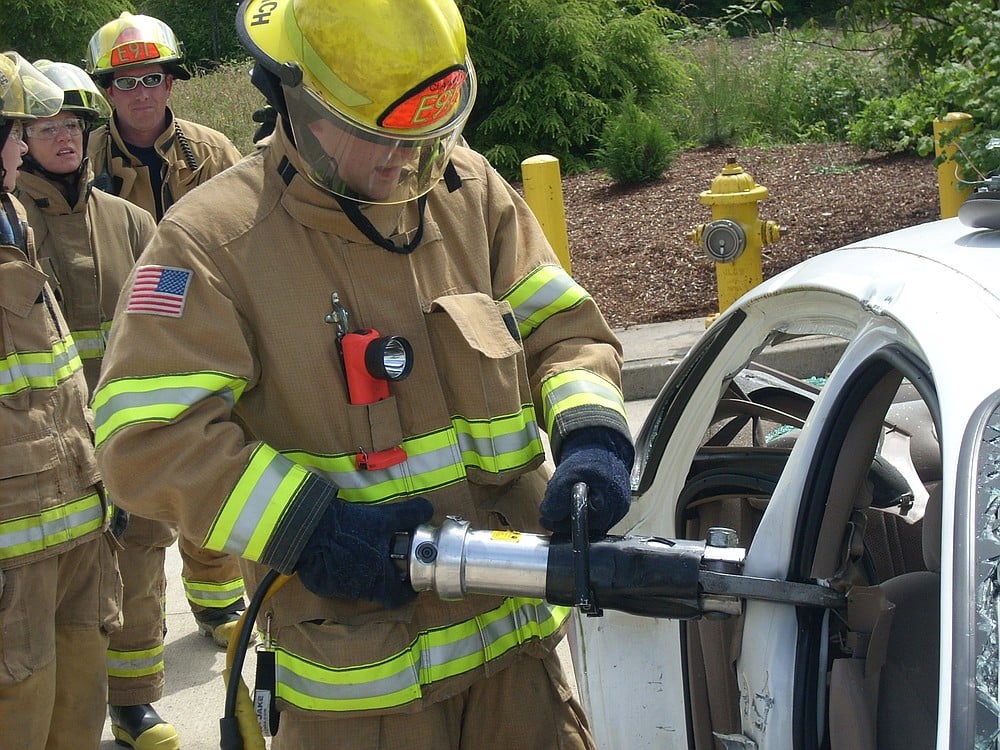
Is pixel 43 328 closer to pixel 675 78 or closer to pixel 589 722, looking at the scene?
pixel 589 722

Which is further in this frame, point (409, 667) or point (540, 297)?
point (540, 297)

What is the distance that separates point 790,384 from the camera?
294 cm

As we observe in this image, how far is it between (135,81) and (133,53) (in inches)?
3.9

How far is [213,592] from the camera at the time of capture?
4395 millimetres

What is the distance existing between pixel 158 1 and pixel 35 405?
2084 centimetres

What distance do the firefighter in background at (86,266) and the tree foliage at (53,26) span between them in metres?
15.7

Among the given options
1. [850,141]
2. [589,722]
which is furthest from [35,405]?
[850,141]

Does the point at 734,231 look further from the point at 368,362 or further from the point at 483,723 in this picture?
the point at 368,362

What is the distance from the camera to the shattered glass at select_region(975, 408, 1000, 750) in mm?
1354

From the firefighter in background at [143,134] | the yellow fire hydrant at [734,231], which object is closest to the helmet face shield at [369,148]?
the firefighter in background at [143,134]

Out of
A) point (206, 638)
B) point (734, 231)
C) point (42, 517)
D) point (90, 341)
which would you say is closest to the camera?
point (42, 517)

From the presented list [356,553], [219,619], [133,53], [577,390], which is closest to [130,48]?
[133,53]

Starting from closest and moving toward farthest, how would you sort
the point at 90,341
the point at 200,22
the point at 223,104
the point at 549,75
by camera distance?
the point at 90,341
the point at 549,75
the point at 223,104
the point at 200,22

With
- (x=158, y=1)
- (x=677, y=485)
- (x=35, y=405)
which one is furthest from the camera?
(x=158, y=1)
